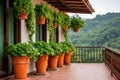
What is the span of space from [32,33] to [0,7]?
2.02 m

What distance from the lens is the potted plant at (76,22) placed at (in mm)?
15906

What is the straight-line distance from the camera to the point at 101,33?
78.5ft

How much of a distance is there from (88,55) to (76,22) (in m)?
2.24

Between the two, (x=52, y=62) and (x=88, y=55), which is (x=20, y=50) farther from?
(x=88, y=55)

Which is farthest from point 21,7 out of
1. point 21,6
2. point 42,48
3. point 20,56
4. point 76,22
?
point 76,22

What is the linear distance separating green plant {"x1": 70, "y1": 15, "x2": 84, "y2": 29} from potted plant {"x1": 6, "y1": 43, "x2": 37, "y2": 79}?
304 inches

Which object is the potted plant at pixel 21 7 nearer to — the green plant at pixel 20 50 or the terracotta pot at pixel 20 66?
the green plant at pixel 20 50

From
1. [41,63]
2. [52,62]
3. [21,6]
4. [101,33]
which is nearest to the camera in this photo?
[21,6]

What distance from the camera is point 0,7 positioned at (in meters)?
8.41

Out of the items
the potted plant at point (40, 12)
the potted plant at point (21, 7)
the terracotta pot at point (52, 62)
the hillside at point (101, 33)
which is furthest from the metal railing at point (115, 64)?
the hillside at point (101, 33)

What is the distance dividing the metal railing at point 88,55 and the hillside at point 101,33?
4.10 meters

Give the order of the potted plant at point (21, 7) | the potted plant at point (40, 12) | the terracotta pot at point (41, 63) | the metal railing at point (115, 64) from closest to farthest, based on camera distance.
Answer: the potted plant at point (21, 7) → the metal railing at point (115, 64) → the terracotta pot at point (41, 63) → the potted plant at point (40, 12)

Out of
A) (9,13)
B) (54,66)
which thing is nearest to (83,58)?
(54,66)

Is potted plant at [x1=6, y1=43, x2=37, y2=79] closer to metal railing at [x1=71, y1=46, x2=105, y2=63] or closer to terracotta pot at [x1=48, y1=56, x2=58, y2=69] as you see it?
terracotta pot at [x1=48, y1=56, x2=58, y2=69]
